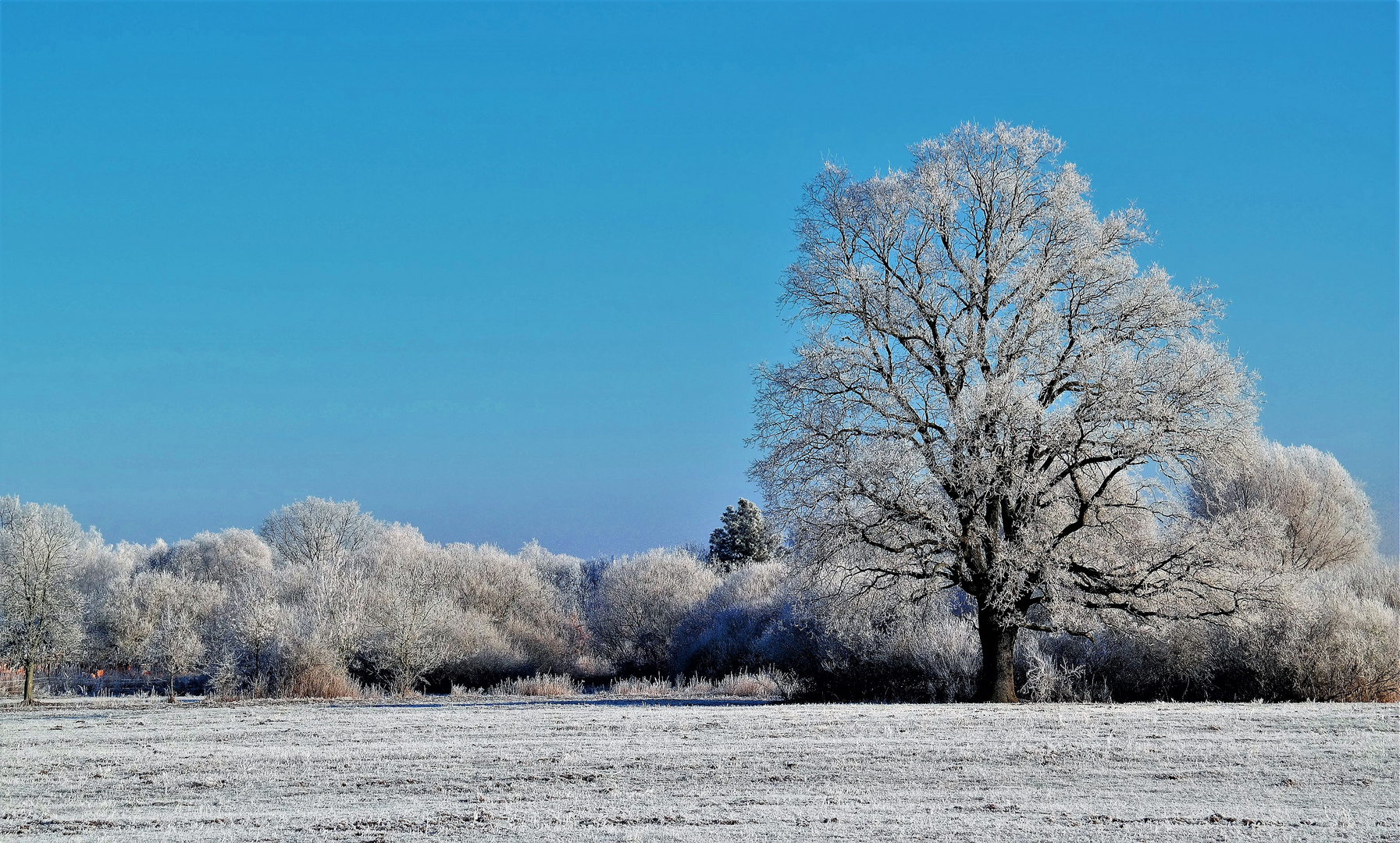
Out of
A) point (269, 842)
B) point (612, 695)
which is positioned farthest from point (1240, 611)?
point (269, 842)

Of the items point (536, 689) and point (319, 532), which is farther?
point (319, 532)

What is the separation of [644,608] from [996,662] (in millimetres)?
27727

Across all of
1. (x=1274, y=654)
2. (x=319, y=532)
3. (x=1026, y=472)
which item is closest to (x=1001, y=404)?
(x=1026, y=472)

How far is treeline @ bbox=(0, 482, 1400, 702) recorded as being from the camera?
22.1 m

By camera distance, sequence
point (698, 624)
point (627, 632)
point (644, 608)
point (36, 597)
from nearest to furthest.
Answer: point (36, 597)
point (698, 624)
point (627, 632)
point (644, 608)

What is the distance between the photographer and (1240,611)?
1992 centimetres

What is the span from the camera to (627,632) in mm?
46625

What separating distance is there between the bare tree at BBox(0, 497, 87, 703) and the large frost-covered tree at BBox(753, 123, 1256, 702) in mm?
21595

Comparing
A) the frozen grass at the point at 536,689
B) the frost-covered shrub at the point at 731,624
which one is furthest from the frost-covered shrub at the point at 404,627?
the frost-covered shrub at the point at 731,624

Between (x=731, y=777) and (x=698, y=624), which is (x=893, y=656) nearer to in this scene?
(x=731, y=777)

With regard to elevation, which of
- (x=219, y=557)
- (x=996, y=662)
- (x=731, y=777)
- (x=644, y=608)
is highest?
(x=219, y=557)

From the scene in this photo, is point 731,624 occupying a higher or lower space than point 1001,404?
lower

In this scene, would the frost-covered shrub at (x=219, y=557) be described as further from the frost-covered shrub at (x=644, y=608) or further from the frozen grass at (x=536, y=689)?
the frozen grass at (x=536, y=689)

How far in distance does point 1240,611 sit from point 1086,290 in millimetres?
6816
